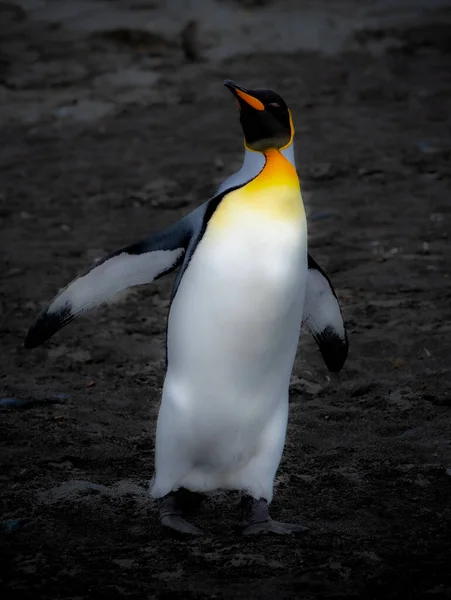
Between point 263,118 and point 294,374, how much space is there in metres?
1.57

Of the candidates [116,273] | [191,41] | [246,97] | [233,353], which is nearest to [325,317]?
[233,353]

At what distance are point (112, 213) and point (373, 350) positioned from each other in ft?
7.90

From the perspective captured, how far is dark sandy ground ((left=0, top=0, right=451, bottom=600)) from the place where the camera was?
297 cm

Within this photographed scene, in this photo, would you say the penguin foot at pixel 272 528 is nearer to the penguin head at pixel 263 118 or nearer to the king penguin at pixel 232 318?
the king penguin at pixel 232 318

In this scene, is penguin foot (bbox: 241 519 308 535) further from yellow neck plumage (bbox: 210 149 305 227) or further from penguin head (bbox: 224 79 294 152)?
penguin head (bbox: 224 79 294 152)

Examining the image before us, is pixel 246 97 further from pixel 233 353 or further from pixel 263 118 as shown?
pixel 233 353

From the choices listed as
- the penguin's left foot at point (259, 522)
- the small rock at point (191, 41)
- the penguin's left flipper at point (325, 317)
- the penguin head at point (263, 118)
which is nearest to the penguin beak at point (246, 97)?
the penguin head at point (263, 118)

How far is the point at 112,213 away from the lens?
653 centimetres

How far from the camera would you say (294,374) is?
4.50 m

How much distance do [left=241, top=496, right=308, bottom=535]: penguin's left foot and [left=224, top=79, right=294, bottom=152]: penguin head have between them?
1.07 meters

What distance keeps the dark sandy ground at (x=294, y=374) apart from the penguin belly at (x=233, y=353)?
0.22 m

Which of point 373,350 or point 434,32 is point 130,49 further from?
point 373,350

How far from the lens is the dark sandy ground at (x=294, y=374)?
2973mm

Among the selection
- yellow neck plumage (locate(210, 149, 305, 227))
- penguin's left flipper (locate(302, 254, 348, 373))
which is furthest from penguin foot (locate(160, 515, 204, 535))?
yellow neck plumage (locate(210, 149, 305, 227))
